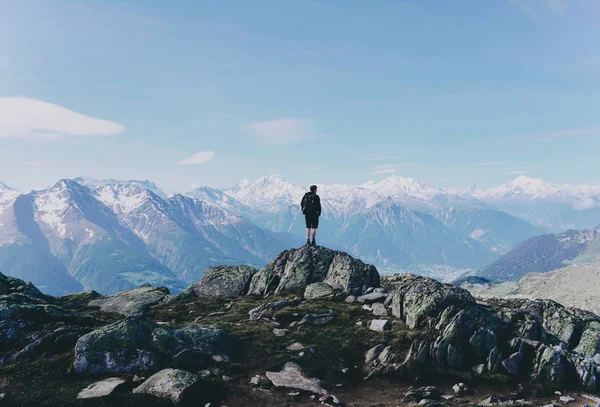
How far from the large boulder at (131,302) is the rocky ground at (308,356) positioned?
4137 millimetres

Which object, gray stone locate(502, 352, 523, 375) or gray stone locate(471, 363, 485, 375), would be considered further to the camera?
gray stone locate(502, 352, 523, 375)

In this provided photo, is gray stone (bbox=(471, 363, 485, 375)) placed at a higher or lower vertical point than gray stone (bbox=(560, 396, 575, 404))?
higher

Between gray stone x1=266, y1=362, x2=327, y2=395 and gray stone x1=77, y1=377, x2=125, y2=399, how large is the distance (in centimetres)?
678

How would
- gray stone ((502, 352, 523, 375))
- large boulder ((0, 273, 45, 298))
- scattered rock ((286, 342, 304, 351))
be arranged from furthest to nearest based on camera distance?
large boulder ((0, 273, 45, 298))
scattered rock ((286, 342, 304, 351))
gray stone ((502, 352, 523, 375))

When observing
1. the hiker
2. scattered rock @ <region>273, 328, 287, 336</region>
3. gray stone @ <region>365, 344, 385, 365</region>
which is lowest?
gray stone @ <region>365, 344, 385, 365</region>

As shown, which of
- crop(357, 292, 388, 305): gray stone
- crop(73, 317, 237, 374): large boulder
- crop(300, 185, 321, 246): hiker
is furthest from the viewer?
Answer: crop(300, 185, 321, 246): hiker

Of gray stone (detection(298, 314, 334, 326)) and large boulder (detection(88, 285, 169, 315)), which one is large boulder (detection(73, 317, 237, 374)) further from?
large boulder (detection(88, 285, 169, 315))

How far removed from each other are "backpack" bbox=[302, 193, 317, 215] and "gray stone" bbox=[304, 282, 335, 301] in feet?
26.0

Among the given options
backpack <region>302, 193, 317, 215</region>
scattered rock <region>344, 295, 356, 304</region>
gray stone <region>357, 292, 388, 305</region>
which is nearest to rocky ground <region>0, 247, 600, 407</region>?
gray stone <region>357, 292, 388, 305</region>

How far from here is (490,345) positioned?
2164cm

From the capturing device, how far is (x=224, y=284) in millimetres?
38875

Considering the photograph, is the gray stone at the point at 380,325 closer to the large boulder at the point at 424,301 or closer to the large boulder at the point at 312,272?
the large boulder at the point at 424,301

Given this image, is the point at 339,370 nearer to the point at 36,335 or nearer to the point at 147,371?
the point at 147,371

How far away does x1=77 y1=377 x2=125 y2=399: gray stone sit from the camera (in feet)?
51.8
